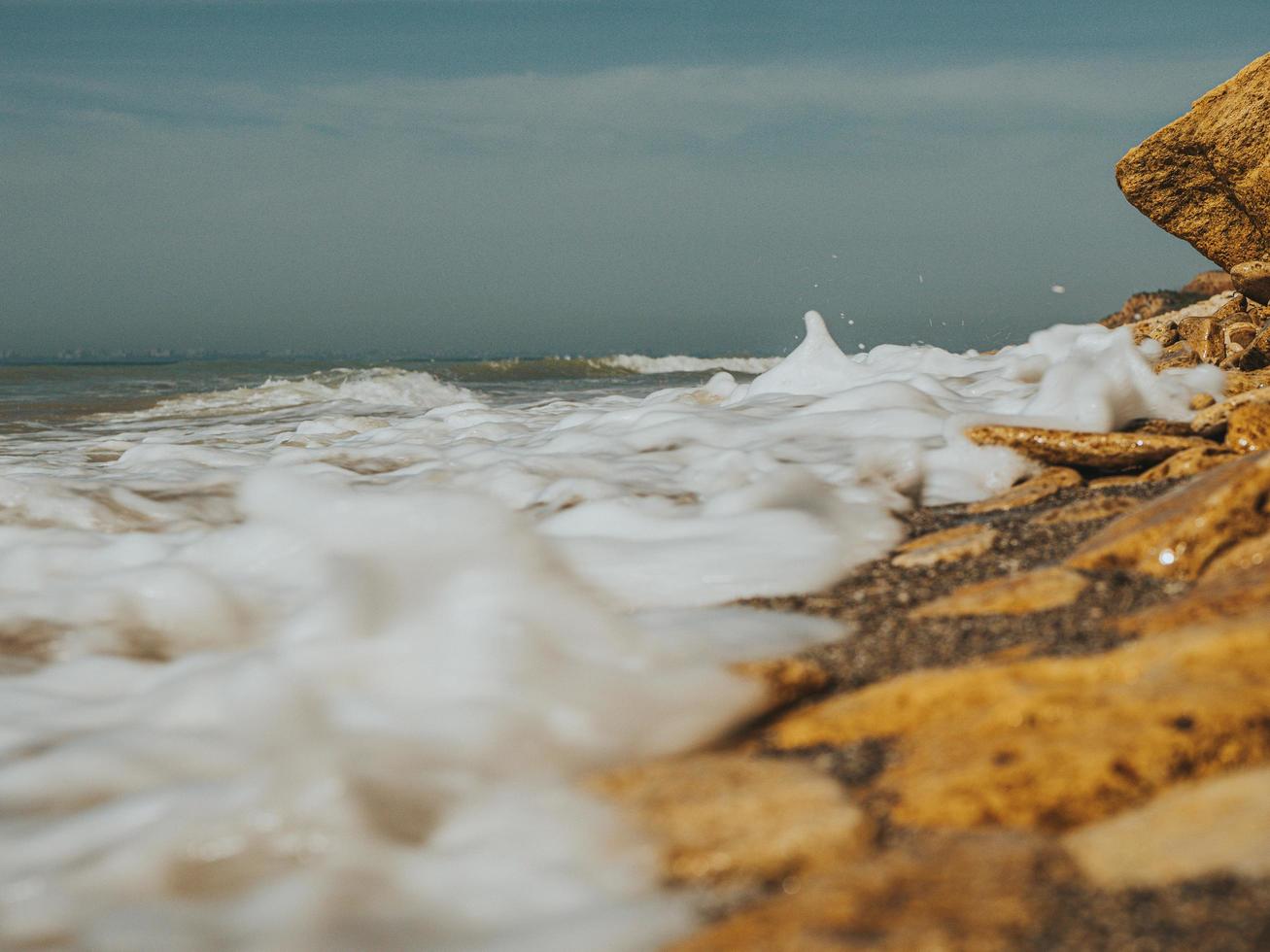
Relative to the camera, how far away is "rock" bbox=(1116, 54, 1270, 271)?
5898 mm

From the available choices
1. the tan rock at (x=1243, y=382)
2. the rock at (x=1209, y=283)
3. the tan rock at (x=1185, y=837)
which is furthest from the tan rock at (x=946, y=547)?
the rock at (x=1209, y=283)

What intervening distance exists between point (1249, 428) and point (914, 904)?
3137 millimetres

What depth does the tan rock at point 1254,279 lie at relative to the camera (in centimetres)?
625

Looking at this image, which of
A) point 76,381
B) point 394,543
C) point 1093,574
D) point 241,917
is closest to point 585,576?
point 394,543

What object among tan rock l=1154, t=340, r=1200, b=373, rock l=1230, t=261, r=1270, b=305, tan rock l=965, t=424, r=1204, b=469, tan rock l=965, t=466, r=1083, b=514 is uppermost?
rock l=1230, t=261, r=1270, b=305

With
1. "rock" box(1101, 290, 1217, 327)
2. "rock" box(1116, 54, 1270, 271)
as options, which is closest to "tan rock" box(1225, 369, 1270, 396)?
"rock" box(1116, 54, 1270, 271)

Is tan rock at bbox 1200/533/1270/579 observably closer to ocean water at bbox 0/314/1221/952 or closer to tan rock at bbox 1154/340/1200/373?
ocean water at bbox 0/314/1221/952

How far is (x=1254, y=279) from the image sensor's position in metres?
6.30

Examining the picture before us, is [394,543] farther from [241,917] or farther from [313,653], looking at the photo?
[241,917]

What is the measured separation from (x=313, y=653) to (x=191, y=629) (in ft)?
2.19

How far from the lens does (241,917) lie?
5.04ft

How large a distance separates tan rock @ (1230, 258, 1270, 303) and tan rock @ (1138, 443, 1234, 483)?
11.0 feet

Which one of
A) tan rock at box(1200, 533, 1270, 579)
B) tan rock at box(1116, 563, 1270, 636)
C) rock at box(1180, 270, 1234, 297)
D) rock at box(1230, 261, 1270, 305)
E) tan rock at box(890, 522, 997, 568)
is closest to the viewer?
tan rock at box(1116, 563, 1270, 636)

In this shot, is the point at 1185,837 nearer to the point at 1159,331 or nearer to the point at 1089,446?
the point at 1089,446
